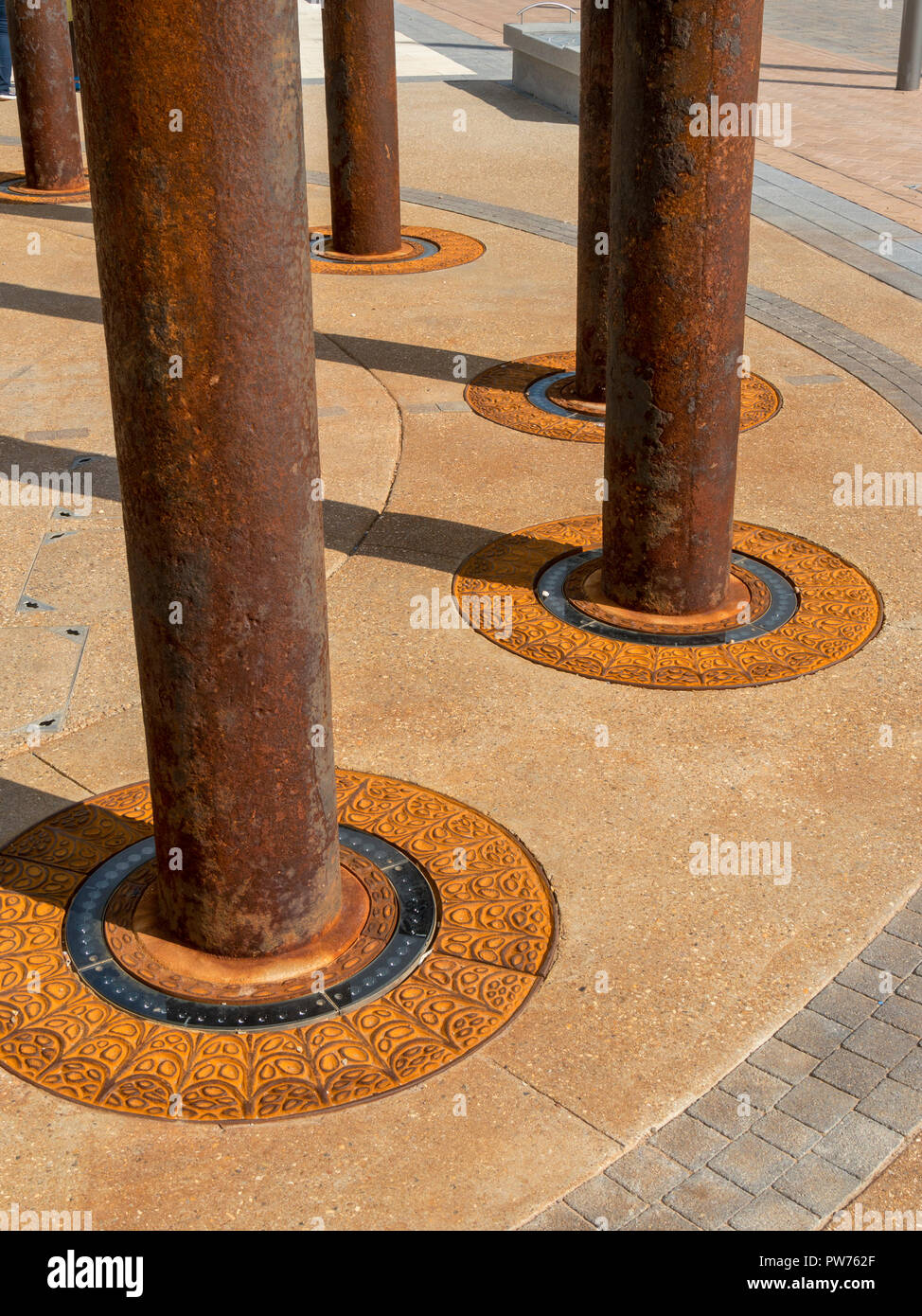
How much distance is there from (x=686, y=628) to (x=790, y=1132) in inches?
113

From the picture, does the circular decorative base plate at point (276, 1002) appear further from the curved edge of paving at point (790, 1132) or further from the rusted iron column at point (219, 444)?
the curved edge of paving at point (790, 1132)

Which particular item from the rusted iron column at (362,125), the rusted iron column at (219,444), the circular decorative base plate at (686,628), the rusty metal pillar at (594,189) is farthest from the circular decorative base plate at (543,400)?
the rusted iron column at (219,444)

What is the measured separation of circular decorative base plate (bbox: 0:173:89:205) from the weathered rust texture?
6.71 m

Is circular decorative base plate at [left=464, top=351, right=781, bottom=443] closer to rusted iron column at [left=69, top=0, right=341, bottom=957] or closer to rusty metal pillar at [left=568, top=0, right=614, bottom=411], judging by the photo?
rusty metal pillar at [left=568, top=0, right=614, bottom=411]

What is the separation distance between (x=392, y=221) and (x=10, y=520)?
547 centimetres

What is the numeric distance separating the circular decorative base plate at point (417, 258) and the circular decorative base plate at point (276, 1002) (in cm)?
730

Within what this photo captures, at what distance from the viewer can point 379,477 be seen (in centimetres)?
780

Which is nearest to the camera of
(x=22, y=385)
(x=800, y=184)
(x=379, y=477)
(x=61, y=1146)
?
(x=61, y=1146)

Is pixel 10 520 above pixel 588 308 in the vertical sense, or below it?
below

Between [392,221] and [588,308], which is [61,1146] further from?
[392,221]

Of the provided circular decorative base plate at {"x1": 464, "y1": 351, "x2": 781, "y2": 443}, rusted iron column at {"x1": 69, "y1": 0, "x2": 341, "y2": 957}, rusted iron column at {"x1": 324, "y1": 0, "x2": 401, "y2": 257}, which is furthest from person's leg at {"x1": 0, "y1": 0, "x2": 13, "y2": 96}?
rusted iron column at {"x1": 69, "y1": 0, "x2": 341, "y2": 957}

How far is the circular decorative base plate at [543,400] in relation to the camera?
331 inches
